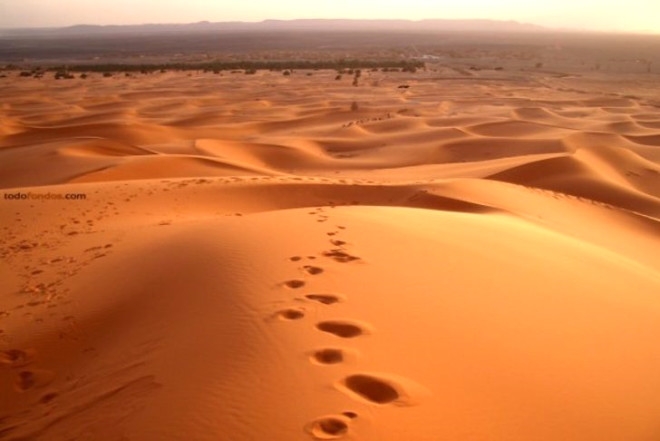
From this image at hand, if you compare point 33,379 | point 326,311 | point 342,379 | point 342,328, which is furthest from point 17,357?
point 342,379

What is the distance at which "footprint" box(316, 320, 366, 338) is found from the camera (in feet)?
11.6

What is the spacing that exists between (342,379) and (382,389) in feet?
0.72

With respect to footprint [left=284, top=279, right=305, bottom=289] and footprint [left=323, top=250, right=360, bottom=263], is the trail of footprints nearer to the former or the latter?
footprint [left=284, top=279, right=305, bottom=289]

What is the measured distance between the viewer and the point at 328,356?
325 cm

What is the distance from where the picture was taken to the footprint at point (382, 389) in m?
2.86

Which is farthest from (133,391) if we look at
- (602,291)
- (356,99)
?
(356,99)

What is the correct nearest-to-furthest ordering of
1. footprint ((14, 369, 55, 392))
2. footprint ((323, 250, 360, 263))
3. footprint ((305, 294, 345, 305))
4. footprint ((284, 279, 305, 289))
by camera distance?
1. footprint ((14, 369, 55, 392))
2. footprint ((305, 294, 345, 305))
3. footprint ((284, 279, 305, 289))
4. footprint ((323, 250, 360, 263))

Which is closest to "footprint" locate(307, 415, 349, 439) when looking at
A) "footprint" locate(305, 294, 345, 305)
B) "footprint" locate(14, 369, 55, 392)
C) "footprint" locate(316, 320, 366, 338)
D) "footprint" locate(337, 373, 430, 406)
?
"footprint" locate(337, 373, 430, 406)

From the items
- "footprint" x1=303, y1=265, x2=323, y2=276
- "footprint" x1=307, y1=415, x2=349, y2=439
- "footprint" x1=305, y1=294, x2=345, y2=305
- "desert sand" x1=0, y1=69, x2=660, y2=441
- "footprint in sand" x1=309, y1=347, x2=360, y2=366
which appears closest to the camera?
"footprint" x1=307, y1=415, x2=349, y2=439

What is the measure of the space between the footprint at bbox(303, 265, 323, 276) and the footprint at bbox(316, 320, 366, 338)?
94 cm

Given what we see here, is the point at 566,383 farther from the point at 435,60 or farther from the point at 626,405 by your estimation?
the point at 435,60

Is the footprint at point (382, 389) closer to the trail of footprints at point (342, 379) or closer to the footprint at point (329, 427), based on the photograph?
the trail of footprints at point (342, 379)

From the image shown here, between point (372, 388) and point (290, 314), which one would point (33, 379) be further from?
point (372, 388)

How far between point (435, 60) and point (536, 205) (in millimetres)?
50338
